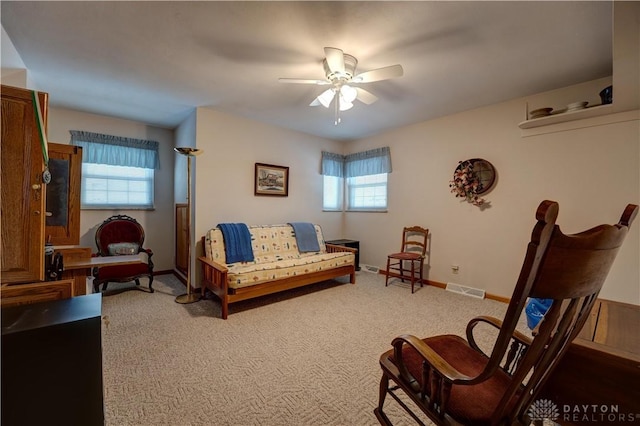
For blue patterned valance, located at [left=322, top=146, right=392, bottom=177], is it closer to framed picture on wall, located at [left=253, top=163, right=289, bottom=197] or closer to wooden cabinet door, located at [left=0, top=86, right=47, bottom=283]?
framed picture on wall, located at [left=253, top=163, right=289, bottom=197]

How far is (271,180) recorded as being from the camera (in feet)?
13.8

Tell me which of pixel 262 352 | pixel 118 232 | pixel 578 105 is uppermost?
pixel 578 105

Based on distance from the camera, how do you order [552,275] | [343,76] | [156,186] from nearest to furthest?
[552,275] → [343,76] → [156,186]

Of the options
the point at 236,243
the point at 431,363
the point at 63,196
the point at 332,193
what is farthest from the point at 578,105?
the point at 63,196

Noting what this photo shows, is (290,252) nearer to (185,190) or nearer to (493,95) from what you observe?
(185,190)

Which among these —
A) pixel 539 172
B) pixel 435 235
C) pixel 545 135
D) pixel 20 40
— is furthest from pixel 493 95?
pixel 20 40

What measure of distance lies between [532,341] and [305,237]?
3.58m

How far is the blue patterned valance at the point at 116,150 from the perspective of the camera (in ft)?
12.1

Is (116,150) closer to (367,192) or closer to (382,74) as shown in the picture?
(382,74)

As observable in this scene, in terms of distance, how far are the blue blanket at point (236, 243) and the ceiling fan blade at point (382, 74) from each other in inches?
94.7

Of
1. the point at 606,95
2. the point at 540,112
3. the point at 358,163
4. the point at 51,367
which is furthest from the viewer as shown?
the point at 358,163

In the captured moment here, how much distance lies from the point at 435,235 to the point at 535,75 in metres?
2.22

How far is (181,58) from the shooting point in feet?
7.61

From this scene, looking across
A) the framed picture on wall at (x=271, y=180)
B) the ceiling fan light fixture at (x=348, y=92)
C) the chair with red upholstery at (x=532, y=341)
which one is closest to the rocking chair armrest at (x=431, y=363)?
the chair with red upholstery at (x=532, y=341)
